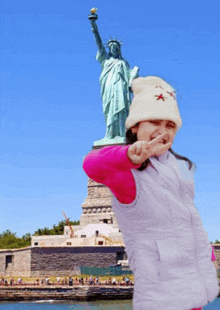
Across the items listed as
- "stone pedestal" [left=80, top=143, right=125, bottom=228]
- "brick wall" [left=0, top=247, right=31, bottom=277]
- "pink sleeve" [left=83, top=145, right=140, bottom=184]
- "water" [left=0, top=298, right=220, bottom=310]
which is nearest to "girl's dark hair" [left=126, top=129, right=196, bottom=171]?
"pink sleeve" [left=83, top=145, right=140, bottom=184]

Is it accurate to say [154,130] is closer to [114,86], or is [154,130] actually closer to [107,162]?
[107,162]

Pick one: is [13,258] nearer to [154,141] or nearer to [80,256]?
[80,256]

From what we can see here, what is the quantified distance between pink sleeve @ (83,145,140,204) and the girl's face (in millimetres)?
234

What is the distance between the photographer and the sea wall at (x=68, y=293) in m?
23.6

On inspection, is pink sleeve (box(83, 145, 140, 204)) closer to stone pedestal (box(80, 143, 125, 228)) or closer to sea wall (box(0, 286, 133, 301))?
sea wall (box(0, 286, 133, 301))

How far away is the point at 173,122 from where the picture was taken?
10.1 ft

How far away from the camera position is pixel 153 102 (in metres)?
3.04

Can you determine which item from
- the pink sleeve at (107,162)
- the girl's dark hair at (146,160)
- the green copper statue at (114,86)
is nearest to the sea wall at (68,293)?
the green copper statue at (114,86)

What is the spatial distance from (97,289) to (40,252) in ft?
11.5

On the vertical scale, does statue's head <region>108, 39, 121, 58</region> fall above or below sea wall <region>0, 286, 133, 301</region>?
above

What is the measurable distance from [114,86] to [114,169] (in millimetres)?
25975

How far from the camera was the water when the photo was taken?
21828 millimetres

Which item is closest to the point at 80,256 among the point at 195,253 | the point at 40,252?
the point at 40,252

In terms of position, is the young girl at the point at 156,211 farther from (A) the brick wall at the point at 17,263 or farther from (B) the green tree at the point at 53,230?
(B) the green tree at the point at 53,230
